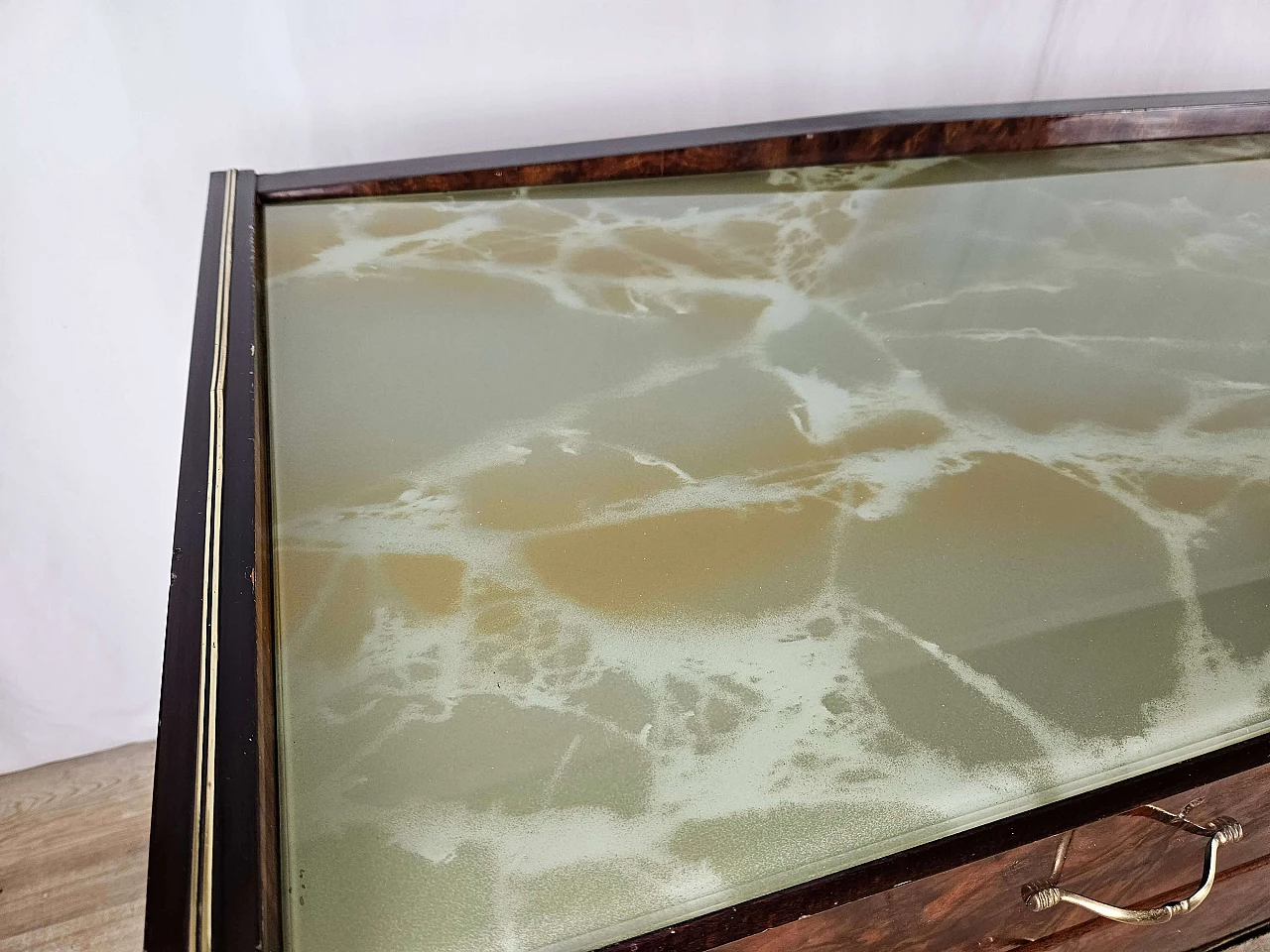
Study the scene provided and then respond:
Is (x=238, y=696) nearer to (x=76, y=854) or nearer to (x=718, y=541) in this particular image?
(x=718, y=541)

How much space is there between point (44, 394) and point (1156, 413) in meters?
1.44

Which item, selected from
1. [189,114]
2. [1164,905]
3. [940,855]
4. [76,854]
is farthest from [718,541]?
[76,854]

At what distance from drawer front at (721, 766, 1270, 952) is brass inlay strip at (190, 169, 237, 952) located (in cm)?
22

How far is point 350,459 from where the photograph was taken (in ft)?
2.12

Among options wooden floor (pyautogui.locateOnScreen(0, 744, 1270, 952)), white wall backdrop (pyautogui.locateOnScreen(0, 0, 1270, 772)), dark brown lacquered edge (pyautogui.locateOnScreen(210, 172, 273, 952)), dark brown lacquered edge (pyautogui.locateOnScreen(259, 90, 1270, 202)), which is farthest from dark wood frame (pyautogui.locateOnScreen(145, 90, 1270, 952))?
wooden floor (pyautogui.locateOnScreen(0, 744, 1270, 952))

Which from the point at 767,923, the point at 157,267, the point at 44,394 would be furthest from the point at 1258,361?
the point at 44,394

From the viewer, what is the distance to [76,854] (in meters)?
1.51

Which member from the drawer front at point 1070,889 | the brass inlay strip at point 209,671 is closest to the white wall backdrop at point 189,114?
the brass inlay strip at point 209,671

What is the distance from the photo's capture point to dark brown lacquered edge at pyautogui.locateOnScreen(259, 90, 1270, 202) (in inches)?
40.4

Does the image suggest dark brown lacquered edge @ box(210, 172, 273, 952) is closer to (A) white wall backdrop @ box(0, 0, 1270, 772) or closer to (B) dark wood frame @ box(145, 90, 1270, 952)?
(B) dark wood frame @ box(145, 90, 1270, 952)

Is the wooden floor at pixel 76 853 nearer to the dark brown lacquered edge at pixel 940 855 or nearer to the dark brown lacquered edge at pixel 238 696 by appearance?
the dark brown lacquered edge at pixel 238 696

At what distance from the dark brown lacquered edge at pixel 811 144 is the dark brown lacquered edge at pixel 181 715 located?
1.56 ft

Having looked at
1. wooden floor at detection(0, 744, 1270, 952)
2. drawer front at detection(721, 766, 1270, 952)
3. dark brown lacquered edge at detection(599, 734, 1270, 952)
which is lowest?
wooden floor at detection(0, 744, 1270, 952)

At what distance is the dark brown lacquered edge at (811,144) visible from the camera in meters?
1.03
